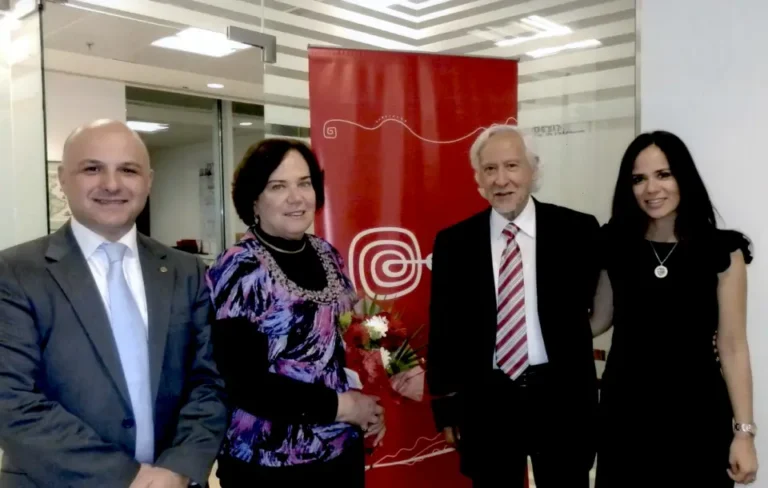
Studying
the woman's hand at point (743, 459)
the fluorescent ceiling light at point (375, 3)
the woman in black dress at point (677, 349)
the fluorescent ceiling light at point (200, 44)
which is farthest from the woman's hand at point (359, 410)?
the fluorescent ceiling light at point (200, 44)

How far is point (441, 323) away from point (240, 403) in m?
0.83

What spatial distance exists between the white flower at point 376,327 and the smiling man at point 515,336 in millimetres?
341

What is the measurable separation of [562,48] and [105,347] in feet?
11.2

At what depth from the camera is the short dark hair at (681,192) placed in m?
2.19

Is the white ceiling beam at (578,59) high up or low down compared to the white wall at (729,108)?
up

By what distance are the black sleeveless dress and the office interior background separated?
0.09 meters

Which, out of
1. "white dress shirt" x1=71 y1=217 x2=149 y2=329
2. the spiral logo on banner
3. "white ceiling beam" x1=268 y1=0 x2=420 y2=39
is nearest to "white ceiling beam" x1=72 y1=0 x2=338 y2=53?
"white ceiling beam" x1=268 y1=0 x2=420 y2=39

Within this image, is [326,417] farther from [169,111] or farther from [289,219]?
[169,111]

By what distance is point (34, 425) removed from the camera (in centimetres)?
146

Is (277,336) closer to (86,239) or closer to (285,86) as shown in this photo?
(86,239)

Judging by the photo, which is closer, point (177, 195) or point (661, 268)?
point (661, 268)

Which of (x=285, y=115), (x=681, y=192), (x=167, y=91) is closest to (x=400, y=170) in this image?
(x=285, y=115)

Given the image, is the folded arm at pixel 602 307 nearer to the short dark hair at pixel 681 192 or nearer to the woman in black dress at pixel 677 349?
the woman in black dress at pixel 677 349

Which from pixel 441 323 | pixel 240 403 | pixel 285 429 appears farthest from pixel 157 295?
pixel 441 323
